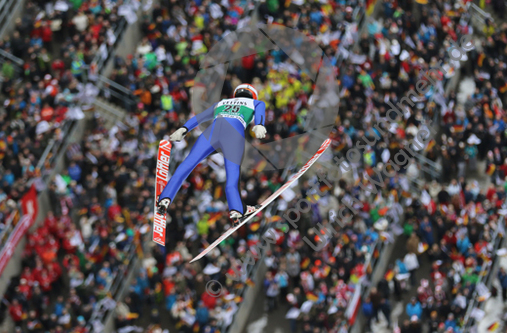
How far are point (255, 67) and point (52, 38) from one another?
7114 mm

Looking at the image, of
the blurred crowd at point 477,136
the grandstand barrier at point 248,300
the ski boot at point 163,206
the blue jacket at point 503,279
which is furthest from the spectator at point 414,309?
the ski boot at point 163,206

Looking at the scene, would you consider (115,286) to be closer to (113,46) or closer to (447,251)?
(113,46)

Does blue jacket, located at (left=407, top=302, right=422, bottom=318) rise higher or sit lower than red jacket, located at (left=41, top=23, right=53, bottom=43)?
lower

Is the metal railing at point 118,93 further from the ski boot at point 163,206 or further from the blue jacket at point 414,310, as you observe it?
the ski boot at point 163,206

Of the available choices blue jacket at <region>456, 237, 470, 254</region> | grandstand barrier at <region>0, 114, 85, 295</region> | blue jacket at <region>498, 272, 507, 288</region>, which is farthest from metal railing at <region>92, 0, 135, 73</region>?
blue jacket at <region>498, 272, 507, 288</region>

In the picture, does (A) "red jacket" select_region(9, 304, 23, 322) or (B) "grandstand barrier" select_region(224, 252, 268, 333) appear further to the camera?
(B) "grandstand barrier" select_region(224, 252, 268, 333)

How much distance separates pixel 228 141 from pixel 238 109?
52cm

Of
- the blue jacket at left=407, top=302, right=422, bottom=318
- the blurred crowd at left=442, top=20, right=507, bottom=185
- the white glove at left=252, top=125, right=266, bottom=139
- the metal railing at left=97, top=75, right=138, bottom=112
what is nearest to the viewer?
the white glove at left=252, top=125, right=266, bottom=139

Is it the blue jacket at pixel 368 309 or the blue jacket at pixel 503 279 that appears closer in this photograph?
the blue jacket at pixel 368 309

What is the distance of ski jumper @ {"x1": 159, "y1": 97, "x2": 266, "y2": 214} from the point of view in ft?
47.5

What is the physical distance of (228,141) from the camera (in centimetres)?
1455

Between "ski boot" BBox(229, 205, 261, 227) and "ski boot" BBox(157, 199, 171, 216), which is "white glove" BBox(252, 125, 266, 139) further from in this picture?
"ski boot" BBox(157, 199, 171, 216)


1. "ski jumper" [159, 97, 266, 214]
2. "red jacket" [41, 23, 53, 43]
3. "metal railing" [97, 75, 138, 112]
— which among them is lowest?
"metal railing" [97, 75, 138, 112]

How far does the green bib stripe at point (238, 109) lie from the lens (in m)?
14.6
